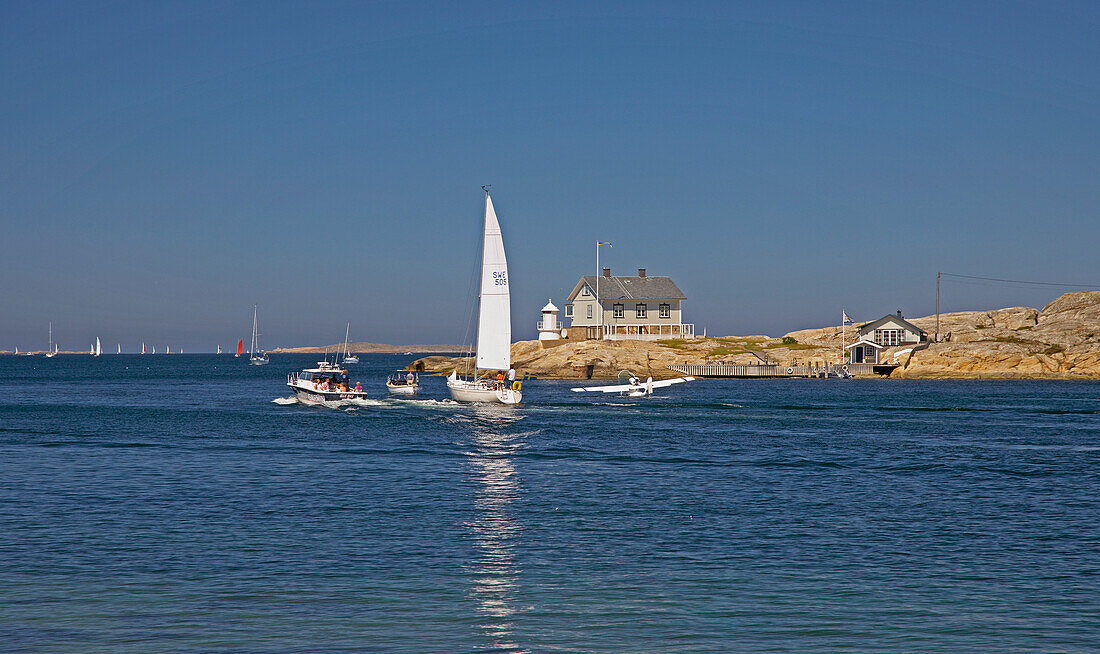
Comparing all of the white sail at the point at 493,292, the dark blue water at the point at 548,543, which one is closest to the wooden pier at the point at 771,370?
the white sail at the point at 493,292

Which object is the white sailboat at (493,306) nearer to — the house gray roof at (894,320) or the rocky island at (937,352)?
the rocky island at (937,352)

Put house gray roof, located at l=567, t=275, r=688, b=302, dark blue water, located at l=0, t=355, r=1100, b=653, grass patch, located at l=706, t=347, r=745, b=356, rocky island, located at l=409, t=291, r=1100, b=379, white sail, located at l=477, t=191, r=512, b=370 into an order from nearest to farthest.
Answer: dark blue water, located at l=0, t=355, r=1100, b=653 < white sail, located at l=477, t=191, r=512, b=370 < rocky island, located at l=409, t=291, r=1100, b=379 < grass patch, located at l=706, t=347, r=745, b=356 < house gray roof, located at l=567, t=275, r=688, b=302

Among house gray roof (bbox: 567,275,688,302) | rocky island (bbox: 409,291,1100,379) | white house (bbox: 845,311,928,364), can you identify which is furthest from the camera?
house gray roof (bbox: 567,275,688,302)

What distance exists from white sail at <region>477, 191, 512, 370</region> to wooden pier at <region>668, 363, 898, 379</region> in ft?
207

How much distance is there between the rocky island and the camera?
409 ft

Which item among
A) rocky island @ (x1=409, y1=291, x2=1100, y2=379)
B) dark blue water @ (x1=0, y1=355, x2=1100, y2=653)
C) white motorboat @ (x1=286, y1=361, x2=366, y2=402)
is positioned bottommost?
dark blue water @ (x1=0, y1=355, x2=1100, y2=653)

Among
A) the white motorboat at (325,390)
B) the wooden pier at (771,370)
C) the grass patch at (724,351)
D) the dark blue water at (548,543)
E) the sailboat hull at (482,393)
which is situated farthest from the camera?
the grass patch at (724,351)

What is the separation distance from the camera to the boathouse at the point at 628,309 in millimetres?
140625

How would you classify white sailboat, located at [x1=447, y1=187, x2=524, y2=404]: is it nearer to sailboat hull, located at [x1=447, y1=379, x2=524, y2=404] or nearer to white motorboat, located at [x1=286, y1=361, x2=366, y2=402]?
sailboat hull, located at [x1=447, y1=379, x2=524, y2=404]

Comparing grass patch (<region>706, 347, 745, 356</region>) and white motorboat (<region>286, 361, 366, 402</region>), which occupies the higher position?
grass patch (<region>706, 347, 745, 356</region>)

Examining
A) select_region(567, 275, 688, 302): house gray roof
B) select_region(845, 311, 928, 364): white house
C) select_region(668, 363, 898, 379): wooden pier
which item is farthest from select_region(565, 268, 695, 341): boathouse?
select_region(845, 311, 928, 364): white house

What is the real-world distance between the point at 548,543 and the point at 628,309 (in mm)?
119072

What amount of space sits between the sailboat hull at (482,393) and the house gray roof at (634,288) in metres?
72.4

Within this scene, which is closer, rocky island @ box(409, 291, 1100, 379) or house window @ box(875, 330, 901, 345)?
rocky island @ box(409, 291, 1100, 379)
